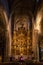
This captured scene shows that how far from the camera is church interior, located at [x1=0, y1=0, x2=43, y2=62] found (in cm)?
2594

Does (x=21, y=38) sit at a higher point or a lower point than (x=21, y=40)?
higher

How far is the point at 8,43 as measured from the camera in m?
26.2

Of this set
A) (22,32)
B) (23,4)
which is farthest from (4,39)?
(23,4)

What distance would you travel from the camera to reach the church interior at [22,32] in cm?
2594

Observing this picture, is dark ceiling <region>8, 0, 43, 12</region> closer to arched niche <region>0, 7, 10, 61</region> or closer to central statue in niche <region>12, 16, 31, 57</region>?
central statue in niche <region>12, 16, 31, 57</region>

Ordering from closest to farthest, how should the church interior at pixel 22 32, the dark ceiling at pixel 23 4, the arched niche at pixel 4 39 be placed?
the arched niche at pixel 4 39
the church interior at pixel 22 32
the dark ceiling at pixel 23 4

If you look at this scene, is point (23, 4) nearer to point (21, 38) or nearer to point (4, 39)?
point (21, 38)

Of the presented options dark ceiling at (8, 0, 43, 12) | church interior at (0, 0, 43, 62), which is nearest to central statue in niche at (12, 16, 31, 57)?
church interior at (0, 0, 43, 62)

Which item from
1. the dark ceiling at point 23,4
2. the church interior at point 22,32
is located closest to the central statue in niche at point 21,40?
the church interior at point 22,32

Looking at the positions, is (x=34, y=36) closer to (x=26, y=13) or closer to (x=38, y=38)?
(x=38, y=38)

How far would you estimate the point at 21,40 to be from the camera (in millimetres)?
28547

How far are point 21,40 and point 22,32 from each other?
932 mm

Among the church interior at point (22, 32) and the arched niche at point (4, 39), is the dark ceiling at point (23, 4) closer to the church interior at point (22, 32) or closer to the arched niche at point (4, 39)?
the church interior at point (22, 32)

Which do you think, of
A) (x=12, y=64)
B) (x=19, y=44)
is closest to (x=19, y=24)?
(x=19, y=44)
